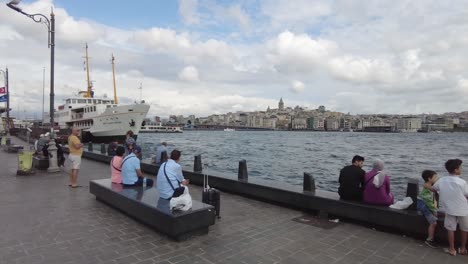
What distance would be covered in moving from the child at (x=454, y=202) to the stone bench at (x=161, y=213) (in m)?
3.84

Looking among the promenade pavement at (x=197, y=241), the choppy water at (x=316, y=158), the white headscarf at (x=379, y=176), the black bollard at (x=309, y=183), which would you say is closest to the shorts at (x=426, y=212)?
the promenade pavement at (x=197, y=241)

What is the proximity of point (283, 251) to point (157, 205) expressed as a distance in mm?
2383

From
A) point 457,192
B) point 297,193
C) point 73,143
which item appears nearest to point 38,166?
point 73,143

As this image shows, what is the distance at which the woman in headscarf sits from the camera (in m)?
5.75

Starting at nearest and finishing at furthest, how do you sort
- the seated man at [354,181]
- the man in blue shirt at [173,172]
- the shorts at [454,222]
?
the shorts at [454,222] → the man in blue shirt at [173,172] → the seated man at [354,181]

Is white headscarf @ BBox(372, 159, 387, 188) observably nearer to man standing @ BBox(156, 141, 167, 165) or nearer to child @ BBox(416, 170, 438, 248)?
child @ BBox(416, 170, 438, 248)

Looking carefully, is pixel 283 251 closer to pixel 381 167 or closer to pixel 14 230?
pixel 381 167

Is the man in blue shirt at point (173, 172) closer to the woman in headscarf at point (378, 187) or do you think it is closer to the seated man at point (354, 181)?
the seated man at point (354, 181)

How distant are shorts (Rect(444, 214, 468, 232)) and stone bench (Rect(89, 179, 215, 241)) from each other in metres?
3.83

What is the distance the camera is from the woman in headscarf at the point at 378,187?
5.75 m

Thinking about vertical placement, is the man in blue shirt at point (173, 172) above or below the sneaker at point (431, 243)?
above

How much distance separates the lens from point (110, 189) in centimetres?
688

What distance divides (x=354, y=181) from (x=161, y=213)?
3.90 metres

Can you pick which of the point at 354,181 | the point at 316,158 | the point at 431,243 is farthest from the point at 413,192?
the point at 316,158
